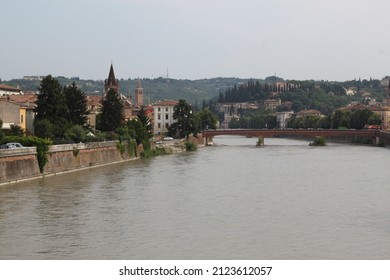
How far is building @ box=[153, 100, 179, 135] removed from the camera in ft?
328

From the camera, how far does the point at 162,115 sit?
10044cm

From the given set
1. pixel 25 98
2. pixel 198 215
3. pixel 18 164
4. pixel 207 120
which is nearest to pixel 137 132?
pixel 25 98

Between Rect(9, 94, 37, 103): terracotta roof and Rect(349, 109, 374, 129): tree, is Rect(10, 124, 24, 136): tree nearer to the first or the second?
Rect(9, 94, 37, 103): terracotta roof

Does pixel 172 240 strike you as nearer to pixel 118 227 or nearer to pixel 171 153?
pixel 118 227

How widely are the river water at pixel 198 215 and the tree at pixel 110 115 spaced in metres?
18.0

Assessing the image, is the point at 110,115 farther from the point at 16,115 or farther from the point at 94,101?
the point at 94,101

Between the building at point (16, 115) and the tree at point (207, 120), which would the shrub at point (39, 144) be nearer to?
the building at point (16, 115)

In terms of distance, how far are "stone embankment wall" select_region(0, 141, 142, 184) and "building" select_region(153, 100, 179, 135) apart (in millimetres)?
43018

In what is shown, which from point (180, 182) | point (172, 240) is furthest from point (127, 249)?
point (180, 182)

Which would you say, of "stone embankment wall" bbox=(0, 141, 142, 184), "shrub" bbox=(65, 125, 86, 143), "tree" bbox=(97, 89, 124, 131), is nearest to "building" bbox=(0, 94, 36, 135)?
"shrub" bbox=(65, 125, 86, 143)

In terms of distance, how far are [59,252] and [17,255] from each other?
3.24ft

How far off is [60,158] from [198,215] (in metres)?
17.5

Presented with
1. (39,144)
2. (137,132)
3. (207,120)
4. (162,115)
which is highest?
(162,115)
